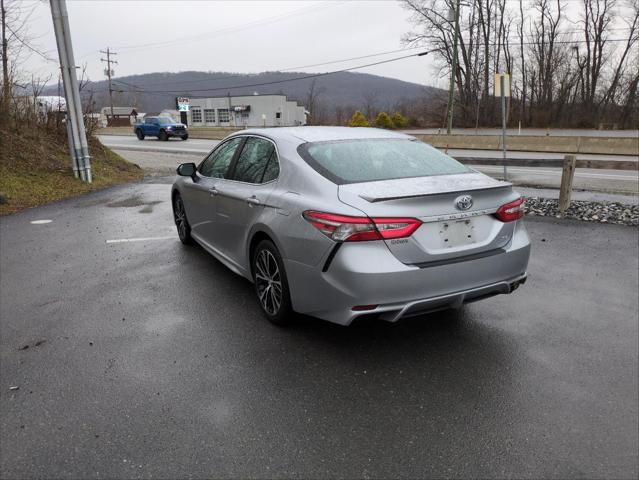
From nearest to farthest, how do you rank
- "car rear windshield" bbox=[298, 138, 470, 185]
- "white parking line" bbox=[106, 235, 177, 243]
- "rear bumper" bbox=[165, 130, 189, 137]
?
1. "car rear windshield" bbox=[298, 138, 470, 185]
2. "white parking line" bbox=[106, 235, 177, 243]
3. "rear bumper" bbox=[165, 130, 189, 137]

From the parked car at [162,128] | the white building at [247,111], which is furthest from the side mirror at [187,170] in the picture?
the white building at [247,111]

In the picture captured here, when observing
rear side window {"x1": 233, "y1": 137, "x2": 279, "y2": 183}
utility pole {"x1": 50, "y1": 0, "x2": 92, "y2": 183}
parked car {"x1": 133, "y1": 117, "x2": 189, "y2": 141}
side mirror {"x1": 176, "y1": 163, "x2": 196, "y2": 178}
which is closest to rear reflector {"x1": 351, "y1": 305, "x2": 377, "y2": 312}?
rear side window {"x1": 233, "y1": 137, "x2": 279, "y2": 183}

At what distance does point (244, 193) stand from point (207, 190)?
0.97 meters

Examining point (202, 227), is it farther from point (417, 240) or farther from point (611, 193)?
point (611, 193)

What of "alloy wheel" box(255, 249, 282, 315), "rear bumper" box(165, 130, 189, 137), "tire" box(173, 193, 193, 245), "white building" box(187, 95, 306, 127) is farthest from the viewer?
"white building" box(187, 95, 306, 127)

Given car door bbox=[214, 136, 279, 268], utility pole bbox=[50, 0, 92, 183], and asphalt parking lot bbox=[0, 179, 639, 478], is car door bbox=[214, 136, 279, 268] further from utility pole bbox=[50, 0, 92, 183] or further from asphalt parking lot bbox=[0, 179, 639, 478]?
utility pole bbox=[50, 0, 92, 183]

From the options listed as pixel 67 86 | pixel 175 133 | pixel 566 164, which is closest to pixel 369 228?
pixel 566 164

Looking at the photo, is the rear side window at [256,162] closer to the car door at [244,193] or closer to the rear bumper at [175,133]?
the car door at [244,193]

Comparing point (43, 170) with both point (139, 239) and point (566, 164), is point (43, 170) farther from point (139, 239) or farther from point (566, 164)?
point (566, 164)

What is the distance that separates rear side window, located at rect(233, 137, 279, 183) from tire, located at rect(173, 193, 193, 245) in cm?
175

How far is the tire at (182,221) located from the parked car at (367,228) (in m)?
1.92

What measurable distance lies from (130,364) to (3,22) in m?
15.8

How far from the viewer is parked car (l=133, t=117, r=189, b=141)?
32250 mm

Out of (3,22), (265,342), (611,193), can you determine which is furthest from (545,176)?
(3,22)
